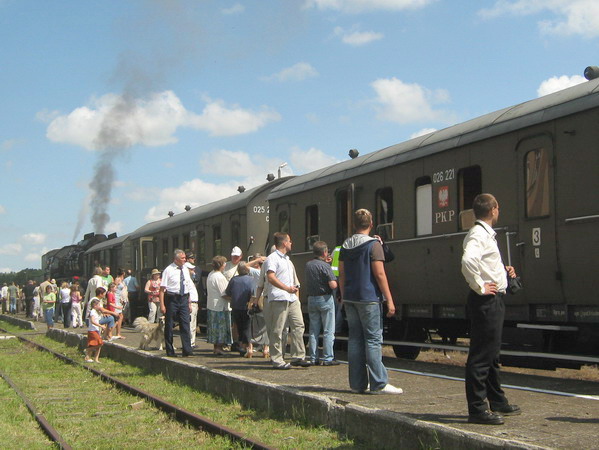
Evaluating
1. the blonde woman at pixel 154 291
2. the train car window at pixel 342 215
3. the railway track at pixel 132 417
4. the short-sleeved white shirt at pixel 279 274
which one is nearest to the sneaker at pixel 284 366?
the short-sleeved white shirt at pixel 279 274

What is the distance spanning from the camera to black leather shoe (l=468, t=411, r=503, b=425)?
5.98 metres

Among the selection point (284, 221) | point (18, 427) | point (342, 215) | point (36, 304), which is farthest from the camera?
point (36, 304)

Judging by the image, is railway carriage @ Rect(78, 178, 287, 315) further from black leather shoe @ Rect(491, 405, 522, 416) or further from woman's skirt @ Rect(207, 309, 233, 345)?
black leather shoe @ Rect(491, 405, 522, 416)

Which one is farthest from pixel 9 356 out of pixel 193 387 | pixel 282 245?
pixel 282 245

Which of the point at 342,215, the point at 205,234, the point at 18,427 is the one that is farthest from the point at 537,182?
the point at 205,234

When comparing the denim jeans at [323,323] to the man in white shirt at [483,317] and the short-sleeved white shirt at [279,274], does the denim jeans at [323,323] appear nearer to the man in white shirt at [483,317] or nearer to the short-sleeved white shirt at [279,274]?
the short-sleeved white shirt at [279,274]

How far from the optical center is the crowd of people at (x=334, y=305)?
20.2ft

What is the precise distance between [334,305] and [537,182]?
3343 millimetres

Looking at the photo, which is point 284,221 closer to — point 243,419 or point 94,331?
point 94,331

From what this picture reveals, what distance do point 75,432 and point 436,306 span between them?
5.88 meters

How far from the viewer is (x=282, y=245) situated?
10680mm

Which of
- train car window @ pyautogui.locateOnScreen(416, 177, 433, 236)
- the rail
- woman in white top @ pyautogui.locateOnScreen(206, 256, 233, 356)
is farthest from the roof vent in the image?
the rail

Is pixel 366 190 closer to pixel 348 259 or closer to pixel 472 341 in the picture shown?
pixel 348 259

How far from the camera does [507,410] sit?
252 inches
